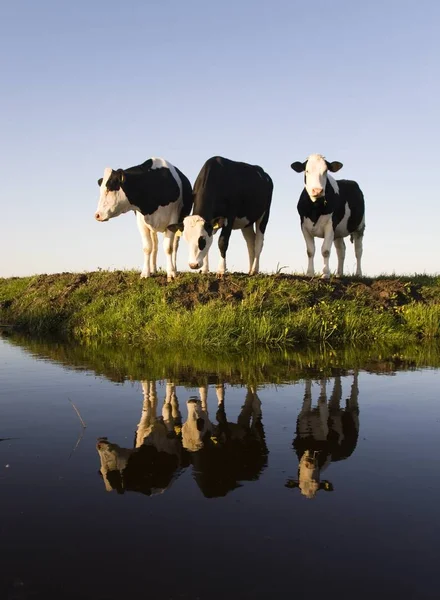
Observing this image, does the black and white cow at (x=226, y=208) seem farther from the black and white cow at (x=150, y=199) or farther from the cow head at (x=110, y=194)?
the cow head at (x=110, y=194)

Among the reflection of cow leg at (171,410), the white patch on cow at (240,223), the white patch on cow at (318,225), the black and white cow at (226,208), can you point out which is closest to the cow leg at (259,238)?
the black and white cow at (226,208)

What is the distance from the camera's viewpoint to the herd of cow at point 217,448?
12.0 feet

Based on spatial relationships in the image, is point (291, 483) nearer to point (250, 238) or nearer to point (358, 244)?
point (250, 238)

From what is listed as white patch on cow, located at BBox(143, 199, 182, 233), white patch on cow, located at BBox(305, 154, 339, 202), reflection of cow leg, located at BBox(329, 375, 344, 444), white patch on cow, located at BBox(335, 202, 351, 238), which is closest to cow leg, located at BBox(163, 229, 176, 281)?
white patch on cow, located at BBox(143, 199, 182, 233)

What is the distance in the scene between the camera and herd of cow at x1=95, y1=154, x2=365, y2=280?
12.9m

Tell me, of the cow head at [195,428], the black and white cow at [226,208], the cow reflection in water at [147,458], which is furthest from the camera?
the black and white cow at [226,208]

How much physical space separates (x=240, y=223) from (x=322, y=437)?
10.9 metres

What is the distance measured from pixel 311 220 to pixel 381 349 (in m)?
5.45

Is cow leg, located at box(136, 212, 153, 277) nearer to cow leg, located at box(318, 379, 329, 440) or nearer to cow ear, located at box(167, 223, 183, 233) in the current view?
cow ear, located at box(167, 223, 183, 233)

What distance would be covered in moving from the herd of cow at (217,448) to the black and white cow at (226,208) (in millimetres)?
6696

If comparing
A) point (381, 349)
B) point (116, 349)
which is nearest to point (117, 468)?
point (116, 349)

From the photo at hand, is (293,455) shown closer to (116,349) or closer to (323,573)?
(323,573)

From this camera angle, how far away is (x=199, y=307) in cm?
1180

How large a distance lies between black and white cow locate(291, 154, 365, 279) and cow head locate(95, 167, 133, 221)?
4.72m
